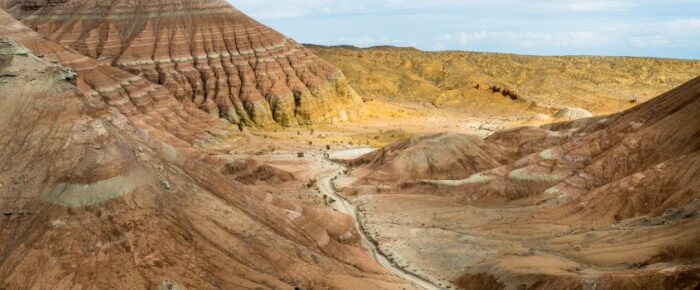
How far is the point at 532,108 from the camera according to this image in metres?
117

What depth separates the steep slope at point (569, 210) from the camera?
33781mm

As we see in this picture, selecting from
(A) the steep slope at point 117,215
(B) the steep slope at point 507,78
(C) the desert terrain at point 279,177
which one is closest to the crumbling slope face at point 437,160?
(C) the desert terrain at point 279,177

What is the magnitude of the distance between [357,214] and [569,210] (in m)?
17.1

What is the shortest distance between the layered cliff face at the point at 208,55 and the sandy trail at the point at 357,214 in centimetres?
1940

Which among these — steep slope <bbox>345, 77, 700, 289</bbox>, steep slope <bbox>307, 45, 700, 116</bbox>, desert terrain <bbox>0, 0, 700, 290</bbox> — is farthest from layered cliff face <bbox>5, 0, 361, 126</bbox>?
steep slope <bbox>345, 77, 700, 289</bbox>

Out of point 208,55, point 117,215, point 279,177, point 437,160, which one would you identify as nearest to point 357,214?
point 279,177

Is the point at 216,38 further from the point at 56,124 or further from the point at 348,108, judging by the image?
the point at 56,124

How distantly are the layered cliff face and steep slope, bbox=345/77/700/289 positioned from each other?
31214mm

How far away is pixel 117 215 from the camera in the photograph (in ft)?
97.3

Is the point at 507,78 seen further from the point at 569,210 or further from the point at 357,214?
the point at 569,210

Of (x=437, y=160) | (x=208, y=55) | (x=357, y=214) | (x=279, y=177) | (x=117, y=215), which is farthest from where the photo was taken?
(x=208, y=55)

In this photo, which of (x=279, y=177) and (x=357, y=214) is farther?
(x=279, y=177)

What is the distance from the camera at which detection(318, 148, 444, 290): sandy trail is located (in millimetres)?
39500

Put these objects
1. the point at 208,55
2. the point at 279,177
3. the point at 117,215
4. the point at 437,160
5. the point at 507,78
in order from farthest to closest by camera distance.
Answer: the point at 507,78
the point at 208,55
the point at 279,177
the point at 437,160
the point at 117,215
